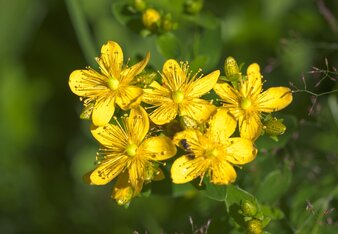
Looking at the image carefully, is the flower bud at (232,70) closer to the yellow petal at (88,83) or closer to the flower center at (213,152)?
the flower center at (213,152)

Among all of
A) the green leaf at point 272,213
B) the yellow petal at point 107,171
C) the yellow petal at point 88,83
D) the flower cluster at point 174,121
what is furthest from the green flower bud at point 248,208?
the yellow petal at point 88,83

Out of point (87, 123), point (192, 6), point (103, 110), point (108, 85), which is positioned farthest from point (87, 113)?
point (87, 123)

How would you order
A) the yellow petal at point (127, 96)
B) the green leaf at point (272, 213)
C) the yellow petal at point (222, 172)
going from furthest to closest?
the green leaf at point (272, 213) < the yellow petal at point (127, 96) < the yellow petal at point (222, 172)

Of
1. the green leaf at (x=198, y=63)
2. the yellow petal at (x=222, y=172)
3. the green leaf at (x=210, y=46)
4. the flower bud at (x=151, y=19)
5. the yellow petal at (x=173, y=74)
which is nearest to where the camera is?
the yellow petal at (x=222, y=172)

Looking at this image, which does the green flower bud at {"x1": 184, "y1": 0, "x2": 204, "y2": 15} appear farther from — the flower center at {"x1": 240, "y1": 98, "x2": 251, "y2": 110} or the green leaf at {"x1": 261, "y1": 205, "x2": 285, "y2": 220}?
the green leaf at {"x1": 261, "y1": 205, "x2": 285, "y2": 220}

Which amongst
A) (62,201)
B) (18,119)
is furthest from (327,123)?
(18,119)

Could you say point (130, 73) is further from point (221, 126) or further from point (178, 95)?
point (221, 126)

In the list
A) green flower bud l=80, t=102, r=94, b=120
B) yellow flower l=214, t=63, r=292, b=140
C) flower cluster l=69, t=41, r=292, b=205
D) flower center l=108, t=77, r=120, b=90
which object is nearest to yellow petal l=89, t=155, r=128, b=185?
flower cluster l=69, t=41, r=292, b=205
